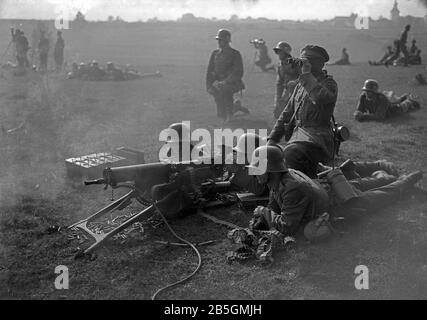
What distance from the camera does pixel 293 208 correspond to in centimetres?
552

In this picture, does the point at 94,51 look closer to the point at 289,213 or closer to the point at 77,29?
the point at 77,29

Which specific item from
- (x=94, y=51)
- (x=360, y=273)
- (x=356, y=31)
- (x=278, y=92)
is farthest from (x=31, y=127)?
(x=356, y=31)

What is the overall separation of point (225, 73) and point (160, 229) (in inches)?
282

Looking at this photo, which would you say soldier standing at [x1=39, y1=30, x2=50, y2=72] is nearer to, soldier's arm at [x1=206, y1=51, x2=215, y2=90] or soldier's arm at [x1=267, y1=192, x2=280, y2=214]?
soldier's arm at [x1=206, y1=51, x2=215, y2=90]

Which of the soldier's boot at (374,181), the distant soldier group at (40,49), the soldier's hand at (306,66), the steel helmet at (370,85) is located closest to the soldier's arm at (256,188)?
the soldier's boot at (374,181)

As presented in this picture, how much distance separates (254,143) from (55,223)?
292 cm

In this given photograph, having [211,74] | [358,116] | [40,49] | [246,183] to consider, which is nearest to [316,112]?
[246,183]

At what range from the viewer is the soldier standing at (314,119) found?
260 inches

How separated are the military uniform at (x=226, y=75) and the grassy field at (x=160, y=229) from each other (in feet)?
2.18

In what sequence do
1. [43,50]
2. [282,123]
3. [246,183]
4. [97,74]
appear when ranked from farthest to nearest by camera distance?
[43,50]
[97,74]
[282,123]
[246,183]

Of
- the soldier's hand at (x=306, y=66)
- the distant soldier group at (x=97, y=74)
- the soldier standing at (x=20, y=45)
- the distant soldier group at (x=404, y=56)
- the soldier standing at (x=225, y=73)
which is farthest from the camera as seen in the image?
the distant soldier group at (x=404, y=56)

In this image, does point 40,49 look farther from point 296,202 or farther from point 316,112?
point 296,202

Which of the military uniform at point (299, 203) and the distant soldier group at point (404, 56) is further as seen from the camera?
the distant soldier group at point (404, 56)

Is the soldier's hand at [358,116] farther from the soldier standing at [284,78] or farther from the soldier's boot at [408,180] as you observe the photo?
the soldier's boot at [408,180]
